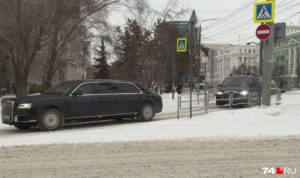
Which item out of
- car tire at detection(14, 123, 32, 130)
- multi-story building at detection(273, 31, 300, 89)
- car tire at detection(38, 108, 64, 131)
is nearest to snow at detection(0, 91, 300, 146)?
car tire at detection(14, 123, 32, 130)

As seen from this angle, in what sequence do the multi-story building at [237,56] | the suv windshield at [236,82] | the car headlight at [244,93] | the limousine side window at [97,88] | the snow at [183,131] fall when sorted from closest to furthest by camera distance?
the snow at [183,131] < the limousine side window at [97,88] < the car headlight at [244,93] < the suv windshield at [236,82] < the multi-story building at [237,56]

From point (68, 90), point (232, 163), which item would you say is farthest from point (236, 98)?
point (232, 163)

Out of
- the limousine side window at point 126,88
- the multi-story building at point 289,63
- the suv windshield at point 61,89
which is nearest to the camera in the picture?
the suv windshield at point 61,89

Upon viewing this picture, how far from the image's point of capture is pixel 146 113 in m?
11.4

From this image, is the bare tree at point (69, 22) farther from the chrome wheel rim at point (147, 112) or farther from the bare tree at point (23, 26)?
the chrome wheel rim at point (147, 112)

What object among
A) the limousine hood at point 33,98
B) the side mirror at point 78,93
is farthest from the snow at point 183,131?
the side mirror at point 78,93

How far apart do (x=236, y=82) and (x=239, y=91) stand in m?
1.38

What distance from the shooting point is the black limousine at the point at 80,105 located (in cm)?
Answer: 894

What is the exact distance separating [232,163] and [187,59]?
38.9 m

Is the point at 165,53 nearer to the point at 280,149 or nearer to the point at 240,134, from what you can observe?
the point at 240,134

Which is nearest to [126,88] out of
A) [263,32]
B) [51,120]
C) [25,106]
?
[51,120]

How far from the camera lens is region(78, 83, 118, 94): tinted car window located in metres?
10.1

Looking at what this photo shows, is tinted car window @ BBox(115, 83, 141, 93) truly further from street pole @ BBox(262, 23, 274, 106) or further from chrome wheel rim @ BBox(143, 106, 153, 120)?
street pole @ BBox(262, 23, 274, 106)

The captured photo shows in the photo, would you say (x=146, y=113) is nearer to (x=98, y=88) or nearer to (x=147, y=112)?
(x=147, y=112)
